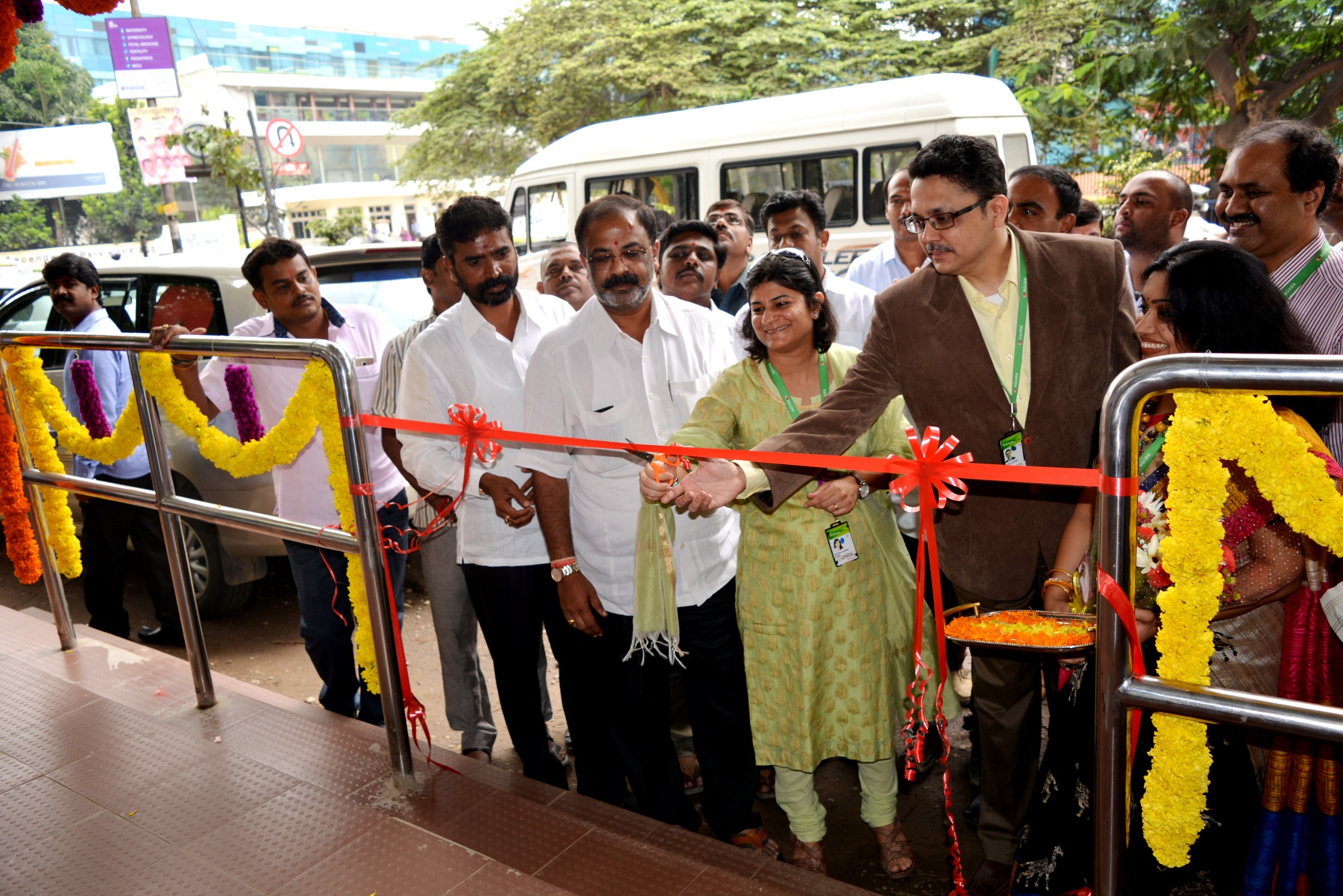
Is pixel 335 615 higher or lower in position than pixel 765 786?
higher

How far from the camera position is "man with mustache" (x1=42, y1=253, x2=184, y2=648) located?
4.18 m

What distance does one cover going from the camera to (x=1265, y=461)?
1428mm

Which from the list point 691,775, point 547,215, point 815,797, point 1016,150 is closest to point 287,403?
point 691,775

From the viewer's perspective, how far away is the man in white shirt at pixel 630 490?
2.62 m

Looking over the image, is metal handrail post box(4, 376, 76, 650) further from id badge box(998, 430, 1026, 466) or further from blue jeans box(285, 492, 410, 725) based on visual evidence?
id badge box(998, 430, 1026, 466)

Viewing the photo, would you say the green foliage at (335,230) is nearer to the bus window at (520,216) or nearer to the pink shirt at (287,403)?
the bus window at (520,216)

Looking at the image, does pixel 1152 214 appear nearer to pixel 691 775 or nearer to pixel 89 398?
pixel 691 775

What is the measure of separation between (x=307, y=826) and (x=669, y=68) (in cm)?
1690

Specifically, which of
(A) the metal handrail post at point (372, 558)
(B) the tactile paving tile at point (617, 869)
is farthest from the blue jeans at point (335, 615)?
(B) the tactile paving tile at point (617, 869)

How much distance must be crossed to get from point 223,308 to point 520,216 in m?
8.56

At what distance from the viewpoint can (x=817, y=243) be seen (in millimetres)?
4242

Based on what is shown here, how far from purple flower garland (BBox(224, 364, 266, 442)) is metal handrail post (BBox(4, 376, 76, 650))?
44.7 inches

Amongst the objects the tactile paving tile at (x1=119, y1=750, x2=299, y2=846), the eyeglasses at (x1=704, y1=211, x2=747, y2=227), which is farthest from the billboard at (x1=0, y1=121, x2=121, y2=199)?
the tactile paving tile at (x1=119, y1=750, x2=299, y2=846)

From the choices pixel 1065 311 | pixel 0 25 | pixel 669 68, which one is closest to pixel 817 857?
pixel 1065 311
